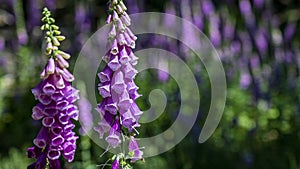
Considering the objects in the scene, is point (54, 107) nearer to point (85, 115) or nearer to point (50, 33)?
point (50, 33)

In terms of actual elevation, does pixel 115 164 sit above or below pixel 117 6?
below

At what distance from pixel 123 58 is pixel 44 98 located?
0.93 ft

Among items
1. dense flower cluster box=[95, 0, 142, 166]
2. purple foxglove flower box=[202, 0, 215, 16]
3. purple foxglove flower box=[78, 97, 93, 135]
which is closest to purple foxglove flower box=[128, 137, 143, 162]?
dense flower cluster box=[95, 0, 142, 166]

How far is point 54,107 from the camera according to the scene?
6.06 feet

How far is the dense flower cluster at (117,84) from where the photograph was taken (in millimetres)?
1926

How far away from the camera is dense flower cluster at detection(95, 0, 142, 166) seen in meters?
1.93

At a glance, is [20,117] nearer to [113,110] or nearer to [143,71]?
[143,71]

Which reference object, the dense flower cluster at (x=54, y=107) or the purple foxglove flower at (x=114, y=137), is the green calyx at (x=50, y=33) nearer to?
the dense flower cluster at (x=54, y=107)

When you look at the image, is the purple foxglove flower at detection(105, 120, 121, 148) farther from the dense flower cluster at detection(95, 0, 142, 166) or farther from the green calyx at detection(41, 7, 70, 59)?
the green calyx at detection(41, 7, 70, 59)

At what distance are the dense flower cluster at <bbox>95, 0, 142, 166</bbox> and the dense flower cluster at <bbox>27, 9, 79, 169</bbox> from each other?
0.10m

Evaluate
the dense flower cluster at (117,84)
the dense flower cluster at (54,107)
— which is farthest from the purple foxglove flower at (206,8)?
the dense flower cluster at (54,107)

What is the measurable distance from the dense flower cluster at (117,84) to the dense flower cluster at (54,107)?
103 mm

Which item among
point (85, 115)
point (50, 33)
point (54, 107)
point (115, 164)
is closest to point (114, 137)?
point (115, 164)

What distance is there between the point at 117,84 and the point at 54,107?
21cm
